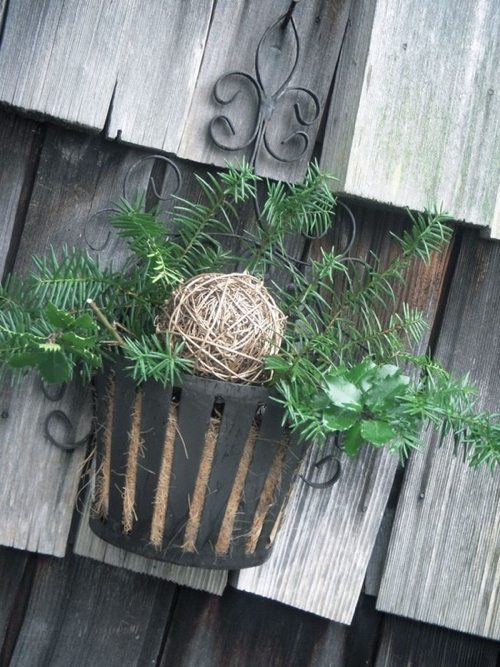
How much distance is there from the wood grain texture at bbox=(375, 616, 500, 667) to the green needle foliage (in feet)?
1.22

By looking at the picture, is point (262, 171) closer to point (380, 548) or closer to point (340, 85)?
point (340, 85)

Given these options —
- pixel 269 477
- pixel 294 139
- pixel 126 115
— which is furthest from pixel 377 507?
pixel 126 115

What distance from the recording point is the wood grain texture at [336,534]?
1.40m

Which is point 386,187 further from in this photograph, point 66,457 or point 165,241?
point 66,457

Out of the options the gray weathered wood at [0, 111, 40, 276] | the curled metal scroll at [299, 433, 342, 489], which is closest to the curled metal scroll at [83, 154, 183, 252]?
the gray weathered wood at [0, 111, 40, 276]

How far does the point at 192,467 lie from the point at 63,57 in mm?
615

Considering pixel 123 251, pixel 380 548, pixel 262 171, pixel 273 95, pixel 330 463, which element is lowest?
pixel 380 548

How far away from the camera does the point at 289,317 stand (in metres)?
1.38

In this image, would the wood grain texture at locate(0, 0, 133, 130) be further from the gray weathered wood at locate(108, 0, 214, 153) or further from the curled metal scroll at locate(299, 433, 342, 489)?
the curled metal scroll at locate(299, 433, 342, 489)

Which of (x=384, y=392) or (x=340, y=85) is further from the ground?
(x=340, y=85)

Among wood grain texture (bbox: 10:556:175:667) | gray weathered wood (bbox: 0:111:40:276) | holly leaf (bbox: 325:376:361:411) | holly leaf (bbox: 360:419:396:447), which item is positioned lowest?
wood grain texture (bbox: 10:556:175:667)

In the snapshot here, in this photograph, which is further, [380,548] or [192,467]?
[380,548]

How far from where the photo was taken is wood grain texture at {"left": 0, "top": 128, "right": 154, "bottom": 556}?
1385 millimetres

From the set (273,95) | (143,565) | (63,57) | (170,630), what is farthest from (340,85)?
(170,630)
